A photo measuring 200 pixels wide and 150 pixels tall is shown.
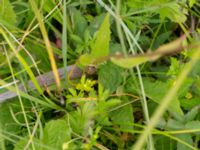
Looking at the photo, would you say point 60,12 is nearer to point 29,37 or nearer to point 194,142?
point 29,37

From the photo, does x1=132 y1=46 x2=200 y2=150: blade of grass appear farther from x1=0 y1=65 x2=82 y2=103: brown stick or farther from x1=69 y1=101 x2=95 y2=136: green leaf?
x1=0 y1=65 x2=82 y2=103: brown stick

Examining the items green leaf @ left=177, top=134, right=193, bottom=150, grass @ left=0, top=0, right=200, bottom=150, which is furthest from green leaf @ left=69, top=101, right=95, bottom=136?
green leaf @ left=177, top=134, right=193, bottom=150

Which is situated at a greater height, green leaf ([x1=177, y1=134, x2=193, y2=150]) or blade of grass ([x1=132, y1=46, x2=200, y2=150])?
blade of grass ([x1=132, y1=46, x2=200, y2=150])

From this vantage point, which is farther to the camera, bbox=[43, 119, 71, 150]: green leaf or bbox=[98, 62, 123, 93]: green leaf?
bbox=[98, 62, 123, 93]: green leaf

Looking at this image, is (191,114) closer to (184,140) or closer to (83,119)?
(184,140)

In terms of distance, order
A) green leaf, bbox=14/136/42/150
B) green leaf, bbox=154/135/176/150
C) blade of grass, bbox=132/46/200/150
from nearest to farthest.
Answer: blade of grass, bbox=132/46/200/150 < green leaf, bbox=14/136/42/150 < green leaf, bbox=154/135/176/150

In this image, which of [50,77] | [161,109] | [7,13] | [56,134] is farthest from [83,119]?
[161,109]

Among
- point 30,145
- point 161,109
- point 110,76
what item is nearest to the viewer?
point 161,109

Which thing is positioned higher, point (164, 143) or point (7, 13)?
point (7, 13)
